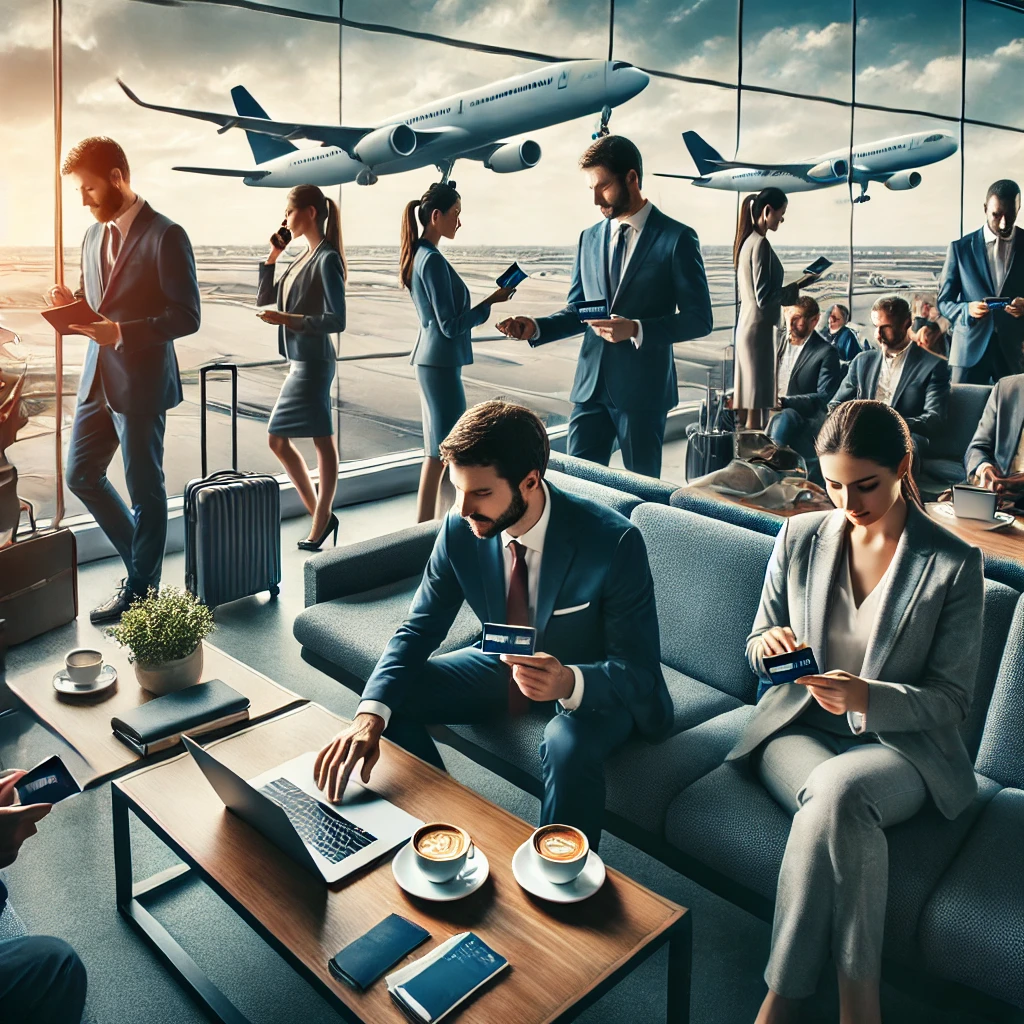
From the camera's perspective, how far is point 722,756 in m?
2.25

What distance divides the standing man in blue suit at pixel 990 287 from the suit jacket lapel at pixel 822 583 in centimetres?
427

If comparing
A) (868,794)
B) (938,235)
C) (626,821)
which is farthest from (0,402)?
(938,235)

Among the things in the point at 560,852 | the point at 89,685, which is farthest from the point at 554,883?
the point at 89,685

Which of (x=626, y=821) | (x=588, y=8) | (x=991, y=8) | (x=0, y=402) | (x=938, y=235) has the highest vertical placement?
(x=991, y=8)

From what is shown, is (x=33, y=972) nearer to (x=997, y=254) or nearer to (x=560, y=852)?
(x=560, y=852)

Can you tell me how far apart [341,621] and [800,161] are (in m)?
7.09

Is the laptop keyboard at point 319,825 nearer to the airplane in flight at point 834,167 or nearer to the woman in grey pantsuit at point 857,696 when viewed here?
the woman in grey pantsuit at point 857,696

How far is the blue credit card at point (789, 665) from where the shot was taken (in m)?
1.79

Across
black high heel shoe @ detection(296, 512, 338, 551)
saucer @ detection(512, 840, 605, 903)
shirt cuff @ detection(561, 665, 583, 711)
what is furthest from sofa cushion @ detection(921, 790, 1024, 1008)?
black high heel shoe @ detection(296, 512, 338, 551)

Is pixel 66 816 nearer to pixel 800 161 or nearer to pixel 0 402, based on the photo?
pixel 0 402

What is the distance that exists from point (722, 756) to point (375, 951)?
994mm

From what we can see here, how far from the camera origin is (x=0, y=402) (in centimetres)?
351

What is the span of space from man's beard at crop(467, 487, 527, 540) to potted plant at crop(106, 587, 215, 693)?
2.73ft

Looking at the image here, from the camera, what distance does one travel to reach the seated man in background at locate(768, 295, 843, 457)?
5.26 metres
